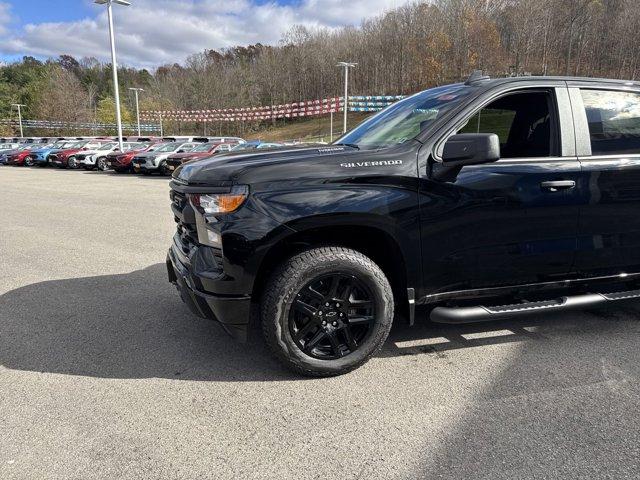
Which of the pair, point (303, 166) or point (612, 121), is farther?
point (612, 121)

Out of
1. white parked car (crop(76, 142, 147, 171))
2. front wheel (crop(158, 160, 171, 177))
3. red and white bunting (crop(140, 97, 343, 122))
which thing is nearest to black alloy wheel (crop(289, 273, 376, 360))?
front wheel (crop(158, 160, 171, 177))

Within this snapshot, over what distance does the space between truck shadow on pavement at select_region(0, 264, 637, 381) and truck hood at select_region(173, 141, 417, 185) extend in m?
1.24

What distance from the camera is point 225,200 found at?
9.01 ft

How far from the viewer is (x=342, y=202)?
2797mm

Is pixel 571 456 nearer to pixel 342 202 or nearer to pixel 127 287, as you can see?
pixel 342 202

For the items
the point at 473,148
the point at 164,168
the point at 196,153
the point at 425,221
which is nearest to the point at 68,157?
the point at 164,168

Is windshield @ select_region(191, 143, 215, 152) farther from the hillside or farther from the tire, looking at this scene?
the hillside

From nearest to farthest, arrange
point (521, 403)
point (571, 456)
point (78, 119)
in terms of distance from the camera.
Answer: point (571, 456)
point (521, 403)
point (78, 119)

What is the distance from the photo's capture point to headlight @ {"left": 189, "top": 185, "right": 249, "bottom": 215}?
108 inches

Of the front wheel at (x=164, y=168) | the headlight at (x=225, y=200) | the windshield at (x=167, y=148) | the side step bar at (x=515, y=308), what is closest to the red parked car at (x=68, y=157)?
the windshield at (x=167, y=148)

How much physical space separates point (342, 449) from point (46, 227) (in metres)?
7.49

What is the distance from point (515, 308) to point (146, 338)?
2681 mm

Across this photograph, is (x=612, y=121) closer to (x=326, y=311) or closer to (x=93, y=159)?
(x=326, y=311)

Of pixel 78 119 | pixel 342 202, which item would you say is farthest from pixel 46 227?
pixel 78 119
